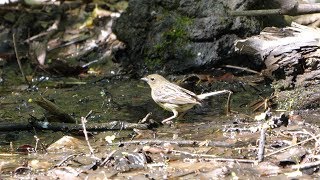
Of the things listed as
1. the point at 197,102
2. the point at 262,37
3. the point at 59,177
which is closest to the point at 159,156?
the point at 59,177

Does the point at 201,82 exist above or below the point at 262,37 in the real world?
below

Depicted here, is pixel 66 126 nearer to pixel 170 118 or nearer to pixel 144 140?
→ pixel 144 140

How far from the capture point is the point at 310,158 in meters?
5.07

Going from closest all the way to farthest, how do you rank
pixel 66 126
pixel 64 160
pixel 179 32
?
1. pixel 64 160
2. pixel 66 126
3. pixel 179 32

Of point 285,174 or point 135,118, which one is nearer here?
point 285,174

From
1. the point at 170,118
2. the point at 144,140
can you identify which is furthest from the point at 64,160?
the point at 170,118

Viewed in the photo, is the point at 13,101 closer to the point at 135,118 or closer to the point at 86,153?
the point at 135,118

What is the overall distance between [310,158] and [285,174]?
0.90ft

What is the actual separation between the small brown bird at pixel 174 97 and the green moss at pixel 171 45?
4.66 feet

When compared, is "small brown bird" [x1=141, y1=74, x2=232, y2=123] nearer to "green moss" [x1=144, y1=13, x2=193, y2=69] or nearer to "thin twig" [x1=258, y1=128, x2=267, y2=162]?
"green moss" [x1=144, y1=13, x2=193, y2=69]

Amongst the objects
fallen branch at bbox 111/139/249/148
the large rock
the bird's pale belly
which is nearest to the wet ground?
fallen branch at bbox 111/139/249/148

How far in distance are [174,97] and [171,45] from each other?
6.73ft

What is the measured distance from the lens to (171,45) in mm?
9398

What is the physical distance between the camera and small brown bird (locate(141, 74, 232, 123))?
7.32 metres
